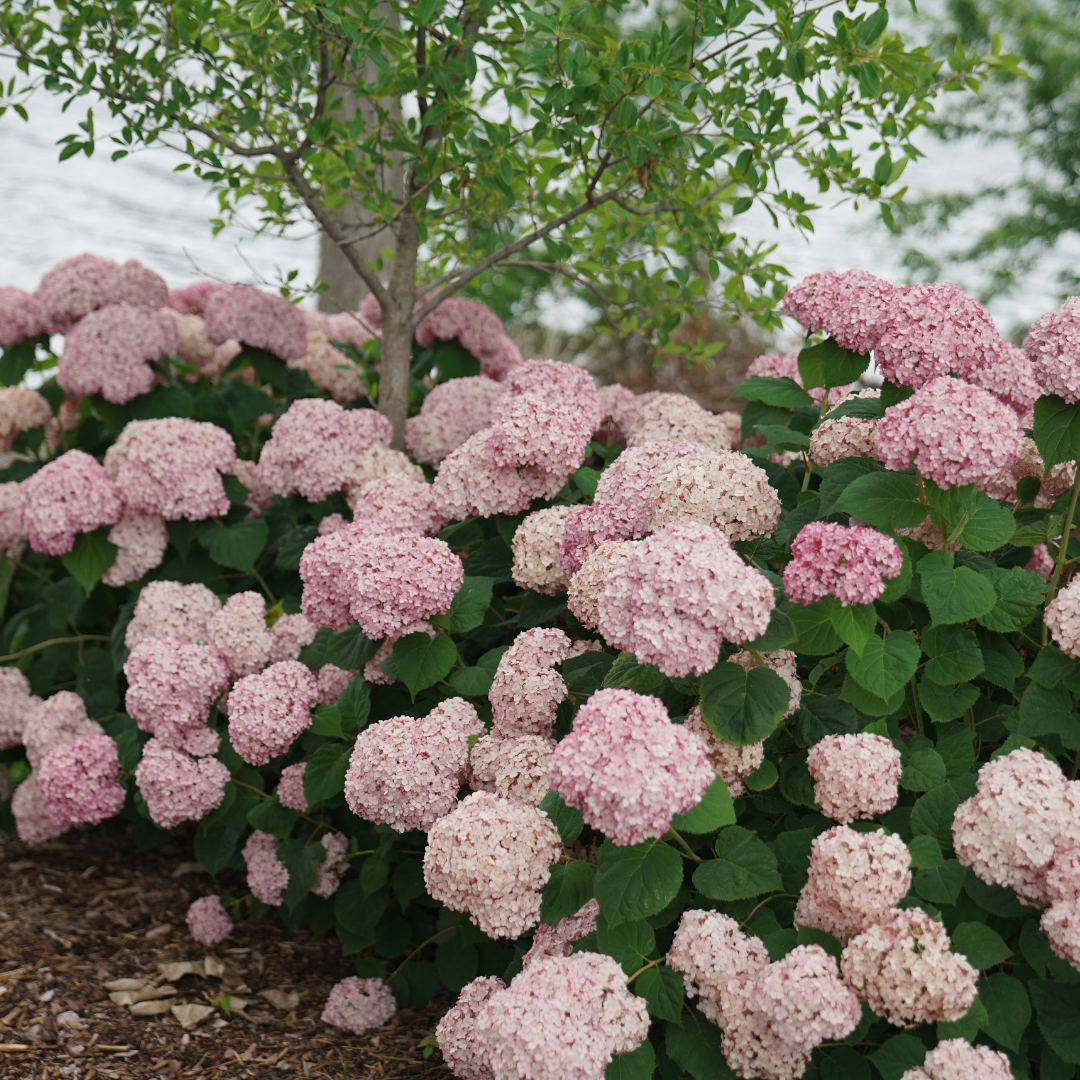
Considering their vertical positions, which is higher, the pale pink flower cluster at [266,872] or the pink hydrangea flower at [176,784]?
the pink hydrangea flower at [176,784]

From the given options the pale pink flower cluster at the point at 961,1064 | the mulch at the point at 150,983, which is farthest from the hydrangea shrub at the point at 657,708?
the mulch at the point at 150,983

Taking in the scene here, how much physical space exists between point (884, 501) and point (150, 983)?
244 cm

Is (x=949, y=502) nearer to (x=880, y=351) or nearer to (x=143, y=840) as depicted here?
(x=880, y=351)

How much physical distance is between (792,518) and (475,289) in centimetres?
→ 217

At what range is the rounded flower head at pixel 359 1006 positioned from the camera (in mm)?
2770

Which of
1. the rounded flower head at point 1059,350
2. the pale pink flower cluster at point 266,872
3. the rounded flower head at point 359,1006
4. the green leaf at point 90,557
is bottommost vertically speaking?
the rounded flower head at point 359,1006

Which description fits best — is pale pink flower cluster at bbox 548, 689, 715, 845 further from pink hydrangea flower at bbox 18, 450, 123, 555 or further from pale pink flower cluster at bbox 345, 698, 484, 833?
pink hydrangea flower at bbox 18, 450, 123, 555

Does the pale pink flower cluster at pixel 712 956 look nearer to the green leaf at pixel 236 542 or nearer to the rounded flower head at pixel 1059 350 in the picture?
the rounded flower head at pixel 1059 350

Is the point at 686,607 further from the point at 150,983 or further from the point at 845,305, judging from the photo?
the point at 150,983

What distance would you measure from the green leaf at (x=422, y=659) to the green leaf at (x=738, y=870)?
78cm

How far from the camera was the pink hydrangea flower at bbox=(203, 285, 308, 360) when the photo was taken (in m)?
4.01

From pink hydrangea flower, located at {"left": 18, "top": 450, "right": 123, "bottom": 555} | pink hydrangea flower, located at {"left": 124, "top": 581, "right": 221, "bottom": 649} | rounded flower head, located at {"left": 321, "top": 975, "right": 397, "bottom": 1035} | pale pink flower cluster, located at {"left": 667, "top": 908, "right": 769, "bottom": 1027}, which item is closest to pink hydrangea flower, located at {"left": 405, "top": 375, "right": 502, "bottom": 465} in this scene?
A: pink hydrangea flower, located at {"left": 124, "top": 581, "right": 221, "bottom": 649}

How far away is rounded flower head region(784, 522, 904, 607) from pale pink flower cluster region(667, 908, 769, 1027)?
2.09 ft

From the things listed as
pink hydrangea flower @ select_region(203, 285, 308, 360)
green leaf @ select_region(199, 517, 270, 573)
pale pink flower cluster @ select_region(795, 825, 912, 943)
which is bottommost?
pale pink flower cluster @ select_region(795, 825, 912, 943)
